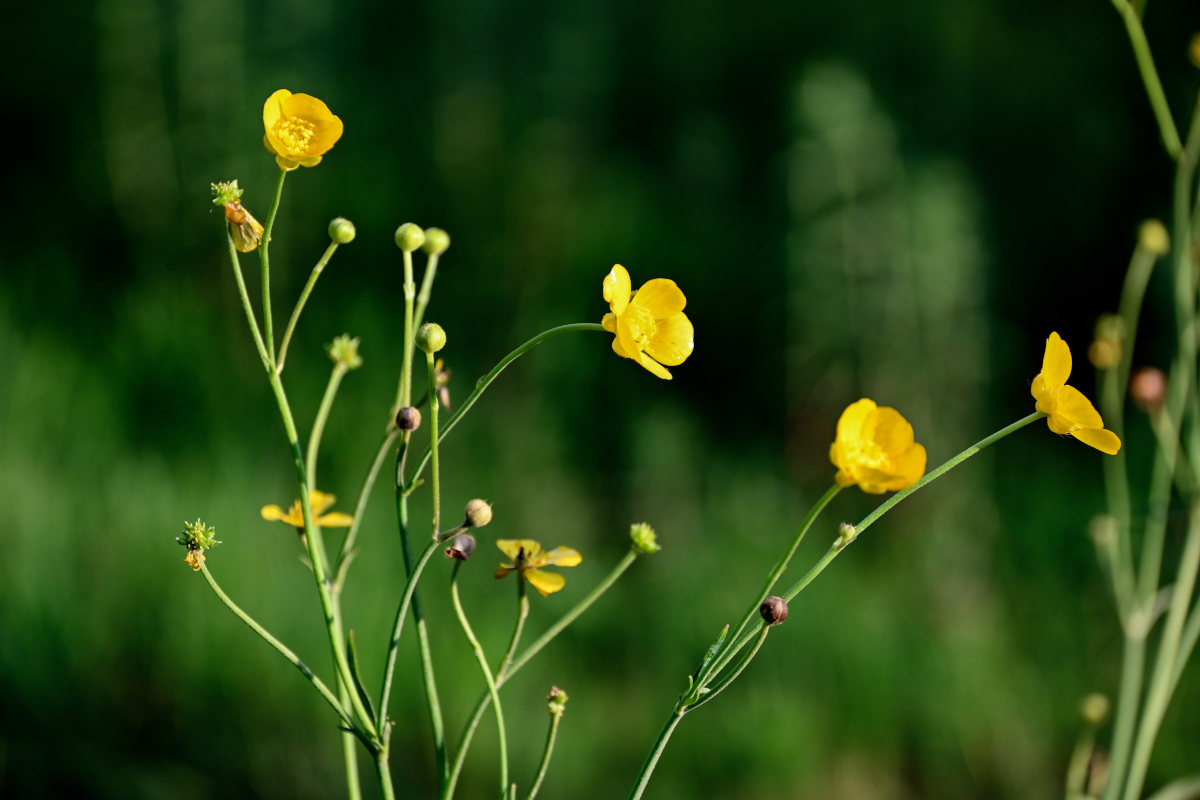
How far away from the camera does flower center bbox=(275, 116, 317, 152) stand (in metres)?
0.47

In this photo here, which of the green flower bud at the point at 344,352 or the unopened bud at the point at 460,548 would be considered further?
the green flower bud at the point at 344,352

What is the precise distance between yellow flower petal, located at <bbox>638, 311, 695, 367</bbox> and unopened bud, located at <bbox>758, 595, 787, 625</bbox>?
120 millimetres

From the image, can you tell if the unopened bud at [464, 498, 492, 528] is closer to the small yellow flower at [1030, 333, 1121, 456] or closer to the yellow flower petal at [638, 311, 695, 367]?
the yellow flower petal at [638, 311, 695, 367]

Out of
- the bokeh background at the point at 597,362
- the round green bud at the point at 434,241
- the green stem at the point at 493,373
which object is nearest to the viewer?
the green stem at the point at 493,373

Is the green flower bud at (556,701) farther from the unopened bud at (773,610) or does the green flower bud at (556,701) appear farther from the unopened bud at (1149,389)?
the unopened bud at (1149,389)

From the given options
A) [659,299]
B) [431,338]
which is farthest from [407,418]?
[659,299]

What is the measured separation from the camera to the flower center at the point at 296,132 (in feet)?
1.54

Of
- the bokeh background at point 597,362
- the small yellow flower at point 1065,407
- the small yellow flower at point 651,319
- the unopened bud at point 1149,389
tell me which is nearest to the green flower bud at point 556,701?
the small yellow flower at point 651,319

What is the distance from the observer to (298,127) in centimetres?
48

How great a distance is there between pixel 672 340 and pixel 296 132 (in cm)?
20

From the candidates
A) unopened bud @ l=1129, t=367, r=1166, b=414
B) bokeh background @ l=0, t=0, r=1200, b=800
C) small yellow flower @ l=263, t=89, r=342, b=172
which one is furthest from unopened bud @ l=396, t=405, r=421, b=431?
bokeh background @ l=0, t=0, r=1200, b=800

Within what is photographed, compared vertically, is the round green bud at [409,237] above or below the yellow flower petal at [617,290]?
above

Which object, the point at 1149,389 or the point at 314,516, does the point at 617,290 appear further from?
the point at 1149,389

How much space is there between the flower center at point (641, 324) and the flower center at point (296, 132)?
163mm
